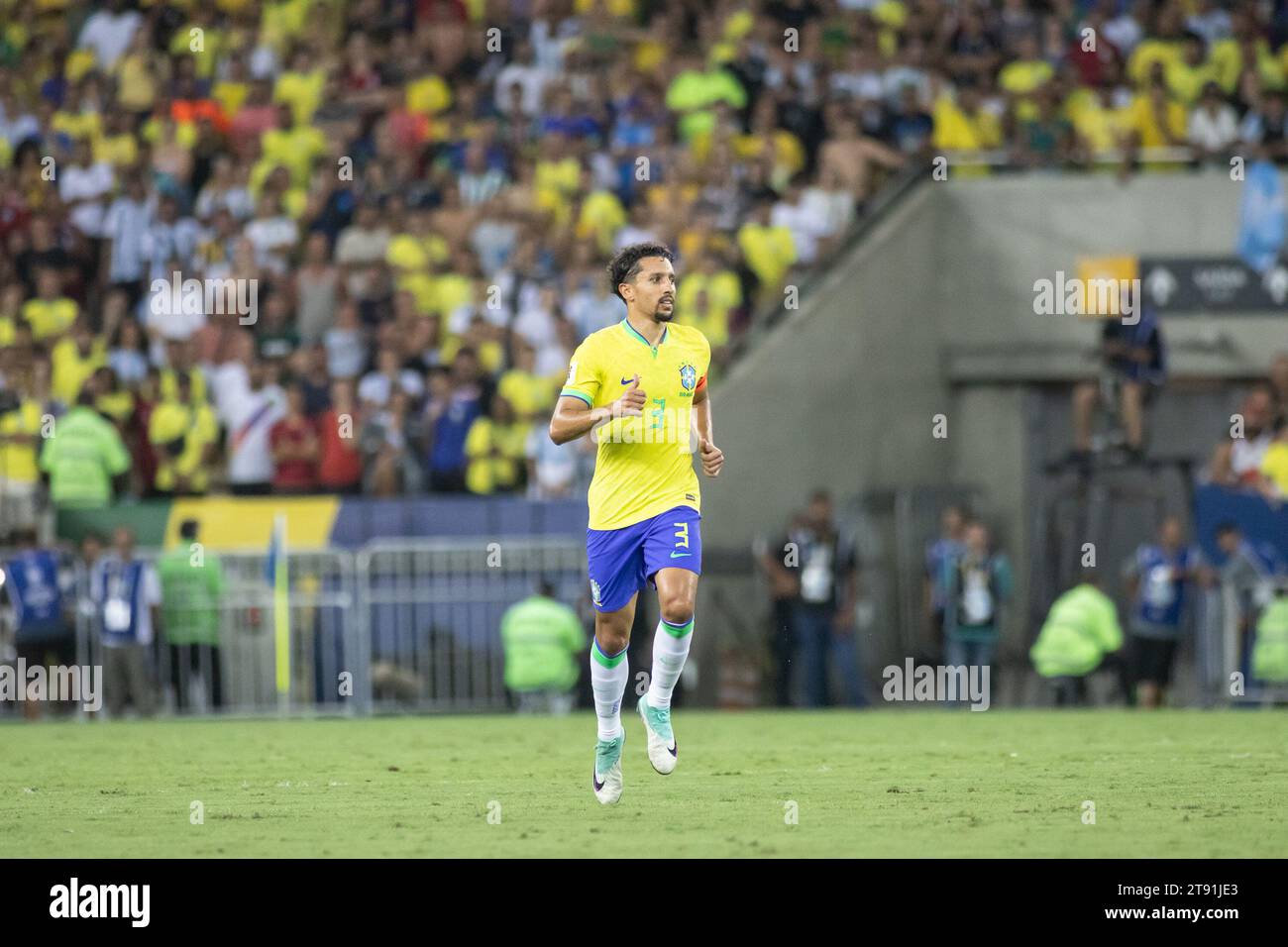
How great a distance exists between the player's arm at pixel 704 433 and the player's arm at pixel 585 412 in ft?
1.62

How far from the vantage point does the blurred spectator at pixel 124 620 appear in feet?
70.4

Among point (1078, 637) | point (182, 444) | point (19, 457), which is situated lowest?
point (1078, 637)

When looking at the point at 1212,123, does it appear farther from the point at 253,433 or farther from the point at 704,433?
the point at 704,433

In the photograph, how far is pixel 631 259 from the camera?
38.8 ft

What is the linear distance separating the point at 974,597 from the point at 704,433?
410 inches

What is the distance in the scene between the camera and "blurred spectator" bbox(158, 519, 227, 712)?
21797 mm

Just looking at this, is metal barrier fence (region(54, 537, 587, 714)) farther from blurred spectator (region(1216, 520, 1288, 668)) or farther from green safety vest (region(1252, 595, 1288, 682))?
green safety vest (region(1252, 595, 1288, 682))

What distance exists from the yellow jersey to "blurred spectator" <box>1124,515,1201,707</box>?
36.1 ft

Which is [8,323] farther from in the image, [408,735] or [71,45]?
[408,735]

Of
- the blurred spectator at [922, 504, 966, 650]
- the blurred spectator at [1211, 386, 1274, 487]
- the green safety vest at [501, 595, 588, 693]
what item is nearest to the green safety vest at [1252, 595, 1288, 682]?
the blurred spectator at [1211, 386, 1274, 487]

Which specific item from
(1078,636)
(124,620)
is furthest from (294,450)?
(1078,636)

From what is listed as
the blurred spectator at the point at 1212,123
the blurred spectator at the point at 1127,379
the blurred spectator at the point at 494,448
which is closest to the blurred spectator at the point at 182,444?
the blurred spectator at the point at 494,448

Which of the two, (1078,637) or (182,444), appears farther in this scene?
(182,444)
